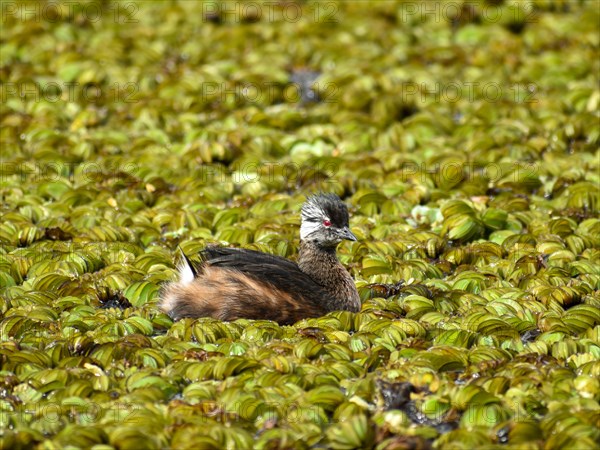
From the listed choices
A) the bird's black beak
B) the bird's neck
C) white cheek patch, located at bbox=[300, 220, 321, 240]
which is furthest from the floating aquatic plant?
white cheek patch, located at bbox=[300, 220, 321, 240]

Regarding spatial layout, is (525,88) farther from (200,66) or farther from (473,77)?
(200,66)

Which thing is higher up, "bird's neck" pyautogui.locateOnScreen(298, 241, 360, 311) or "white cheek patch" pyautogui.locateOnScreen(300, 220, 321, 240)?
"white cheek patch" pyautogui.locateOnScreen(300, 220, 321, 240)

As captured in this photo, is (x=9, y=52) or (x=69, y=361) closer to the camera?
(x=69, y=361)

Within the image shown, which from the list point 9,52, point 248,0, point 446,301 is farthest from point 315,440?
point 248,0

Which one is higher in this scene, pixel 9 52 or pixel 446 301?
pixel 9 52

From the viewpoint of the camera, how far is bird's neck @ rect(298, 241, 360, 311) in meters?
9.52

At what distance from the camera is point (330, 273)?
9.74 metres

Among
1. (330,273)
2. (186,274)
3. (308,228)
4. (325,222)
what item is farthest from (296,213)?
(186,274)

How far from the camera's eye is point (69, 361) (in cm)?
814

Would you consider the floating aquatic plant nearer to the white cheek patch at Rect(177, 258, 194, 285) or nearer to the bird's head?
the white cheek patch at Rect(177, 258, 194, 285)

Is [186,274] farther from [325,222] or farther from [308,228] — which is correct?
[325,222]

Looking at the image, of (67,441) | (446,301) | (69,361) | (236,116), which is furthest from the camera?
(236,116)

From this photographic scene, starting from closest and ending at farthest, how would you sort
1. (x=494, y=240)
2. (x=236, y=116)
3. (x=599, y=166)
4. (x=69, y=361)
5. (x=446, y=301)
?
(x=69, y=361)
(x=446, y=301)
(x=494, y=240)
(x=599, y=166)
(x=236, y=116)

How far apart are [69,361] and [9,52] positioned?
8.90 metres
